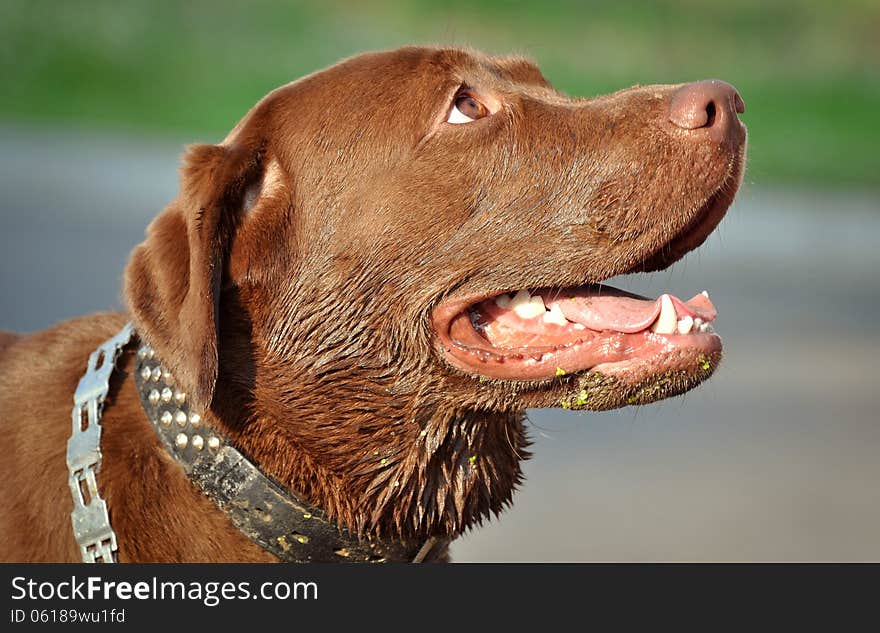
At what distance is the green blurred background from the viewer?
52.3 feet

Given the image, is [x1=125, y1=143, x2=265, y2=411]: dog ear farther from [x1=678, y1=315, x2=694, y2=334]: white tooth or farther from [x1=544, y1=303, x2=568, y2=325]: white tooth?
[x1=678, y1=315, x2=694, y2=334]: white tooth

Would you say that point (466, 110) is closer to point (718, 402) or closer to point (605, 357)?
point (605, 357)

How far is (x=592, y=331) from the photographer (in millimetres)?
3703

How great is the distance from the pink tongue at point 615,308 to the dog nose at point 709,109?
47 cm

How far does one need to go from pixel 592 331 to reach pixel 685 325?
256mm

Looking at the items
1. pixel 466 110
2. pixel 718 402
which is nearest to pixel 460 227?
pixel 466 110

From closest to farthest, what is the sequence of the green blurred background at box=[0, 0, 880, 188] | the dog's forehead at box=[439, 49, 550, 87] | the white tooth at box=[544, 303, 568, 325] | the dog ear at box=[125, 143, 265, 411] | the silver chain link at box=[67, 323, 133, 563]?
1. the dog ear at box=[125, 143, 265, 411]
2. the silver chain link at box=[67, 323, 133, 563]
3. the white tooth at box=[544, 303, 568, 325]
4. the dog's forehead at box=[439, 49, 550, 87]
5. the green blurred background at box=[0, 0, 880, 188]

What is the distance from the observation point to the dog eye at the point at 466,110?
3.79 m

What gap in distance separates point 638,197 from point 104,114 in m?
14.1

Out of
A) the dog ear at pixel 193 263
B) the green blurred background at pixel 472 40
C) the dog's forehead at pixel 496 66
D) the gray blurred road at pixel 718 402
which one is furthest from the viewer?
the green blurred background at pixel 472 40

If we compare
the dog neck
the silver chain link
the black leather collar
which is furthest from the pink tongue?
the silver chain link

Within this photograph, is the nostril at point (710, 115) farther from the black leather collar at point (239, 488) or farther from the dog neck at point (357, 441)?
the black leather collar at point (239, 488)

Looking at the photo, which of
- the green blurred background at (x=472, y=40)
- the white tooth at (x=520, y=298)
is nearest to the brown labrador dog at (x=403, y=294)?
the white tooth at (x=520, y=298)

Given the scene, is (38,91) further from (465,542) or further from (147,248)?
(147,248)
